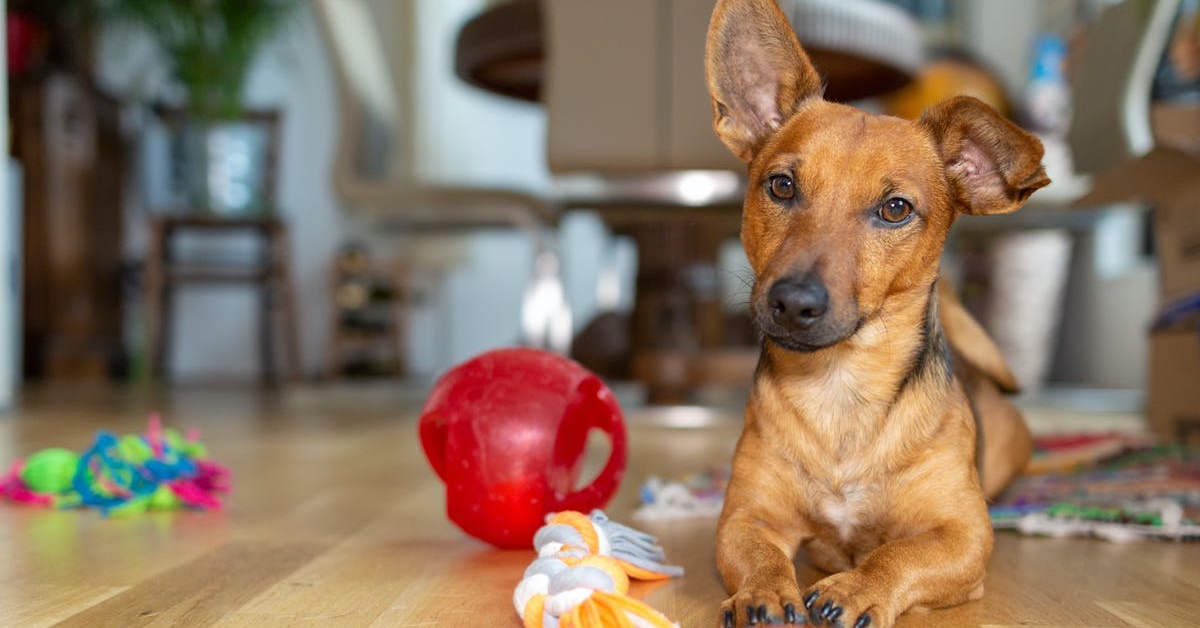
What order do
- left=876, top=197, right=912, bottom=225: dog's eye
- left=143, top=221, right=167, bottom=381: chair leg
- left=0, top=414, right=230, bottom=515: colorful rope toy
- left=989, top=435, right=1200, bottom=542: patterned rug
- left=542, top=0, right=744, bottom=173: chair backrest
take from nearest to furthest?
left=876, top=197, right=912, bottom=225: dog's eye → left=989, top=435, right=1200, bottom=542: patterned rug → left=0, top=414, right=230, bottom=515: colorful rope toy → left=542, top=0, right=744, bottom=173: chair backrest → left=143, top=221, right=167, bottom=381: chair leg

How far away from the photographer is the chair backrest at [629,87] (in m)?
2.96

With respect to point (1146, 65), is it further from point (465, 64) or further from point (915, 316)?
point (915, 316)

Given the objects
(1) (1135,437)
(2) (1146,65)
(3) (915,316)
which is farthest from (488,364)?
(2) (1146,65)

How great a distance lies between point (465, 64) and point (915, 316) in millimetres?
2477

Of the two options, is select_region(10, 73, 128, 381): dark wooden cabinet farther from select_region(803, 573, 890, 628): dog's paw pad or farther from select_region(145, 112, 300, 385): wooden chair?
select_region(803, 573, 890, 628): dog's paw pad

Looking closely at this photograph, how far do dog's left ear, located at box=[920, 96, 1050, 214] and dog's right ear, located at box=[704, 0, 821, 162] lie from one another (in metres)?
0.19

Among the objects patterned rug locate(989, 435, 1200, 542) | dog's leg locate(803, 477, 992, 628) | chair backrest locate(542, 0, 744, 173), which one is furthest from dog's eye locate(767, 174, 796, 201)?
chair backrest locate(542, 0, 744, 173)

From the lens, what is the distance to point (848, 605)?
3.32 feet

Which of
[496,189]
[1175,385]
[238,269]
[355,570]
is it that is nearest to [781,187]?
[355,570]

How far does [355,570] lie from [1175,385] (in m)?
2.36

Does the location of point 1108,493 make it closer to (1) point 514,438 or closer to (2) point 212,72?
(1) point 514,438

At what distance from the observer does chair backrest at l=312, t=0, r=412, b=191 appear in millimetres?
3840

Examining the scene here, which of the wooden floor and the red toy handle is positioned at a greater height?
the red toy handle

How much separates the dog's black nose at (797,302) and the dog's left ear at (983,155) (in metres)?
0.35
